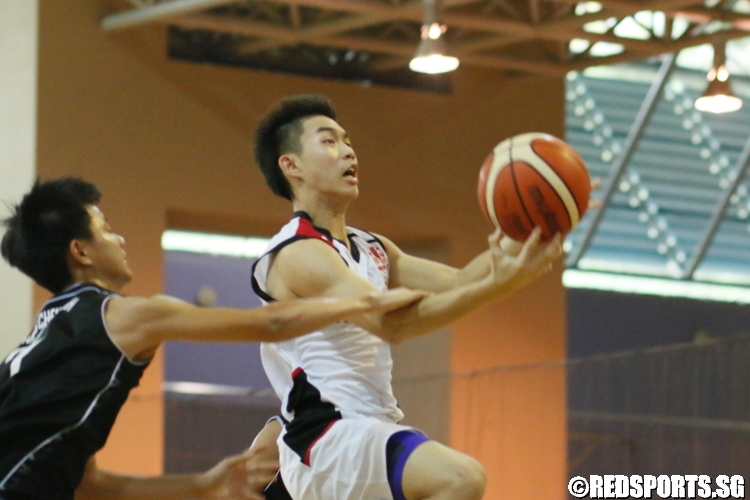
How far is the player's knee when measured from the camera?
439 centimetres

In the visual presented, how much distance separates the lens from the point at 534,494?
37.2 ft

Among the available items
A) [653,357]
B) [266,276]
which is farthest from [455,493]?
[653,357]

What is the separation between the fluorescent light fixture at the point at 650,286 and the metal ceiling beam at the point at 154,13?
7.08 m

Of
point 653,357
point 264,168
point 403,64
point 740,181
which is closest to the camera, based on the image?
point 264,168

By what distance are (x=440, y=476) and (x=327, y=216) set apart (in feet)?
3.70

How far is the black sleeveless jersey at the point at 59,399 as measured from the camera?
381cm

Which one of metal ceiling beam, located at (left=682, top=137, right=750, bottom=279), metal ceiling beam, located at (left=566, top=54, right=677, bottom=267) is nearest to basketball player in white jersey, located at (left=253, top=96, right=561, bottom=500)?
metal ceiling beam, located at (left=566, top=54, right=677, bottom=267)

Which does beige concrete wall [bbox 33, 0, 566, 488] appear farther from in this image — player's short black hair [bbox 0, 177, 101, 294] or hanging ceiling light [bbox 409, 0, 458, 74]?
player's short black hair [bbox 0, 177, 101, 294]

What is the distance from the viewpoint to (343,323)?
187 inches

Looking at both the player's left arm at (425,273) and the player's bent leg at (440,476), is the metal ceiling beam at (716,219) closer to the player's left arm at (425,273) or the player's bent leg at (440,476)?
the player's left arm at (425,273)

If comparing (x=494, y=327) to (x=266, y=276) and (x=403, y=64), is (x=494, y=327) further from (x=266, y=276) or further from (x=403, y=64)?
(x=266, y=276)

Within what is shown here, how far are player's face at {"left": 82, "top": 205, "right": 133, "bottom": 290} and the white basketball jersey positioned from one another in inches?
29.5

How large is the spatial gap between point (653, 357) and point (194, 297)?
7.87 meters

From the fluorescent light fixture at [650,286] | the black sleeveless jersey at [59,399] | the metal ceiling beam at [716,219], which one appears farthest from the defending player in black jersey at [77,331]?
the metal ceiling beam at [716,219]
